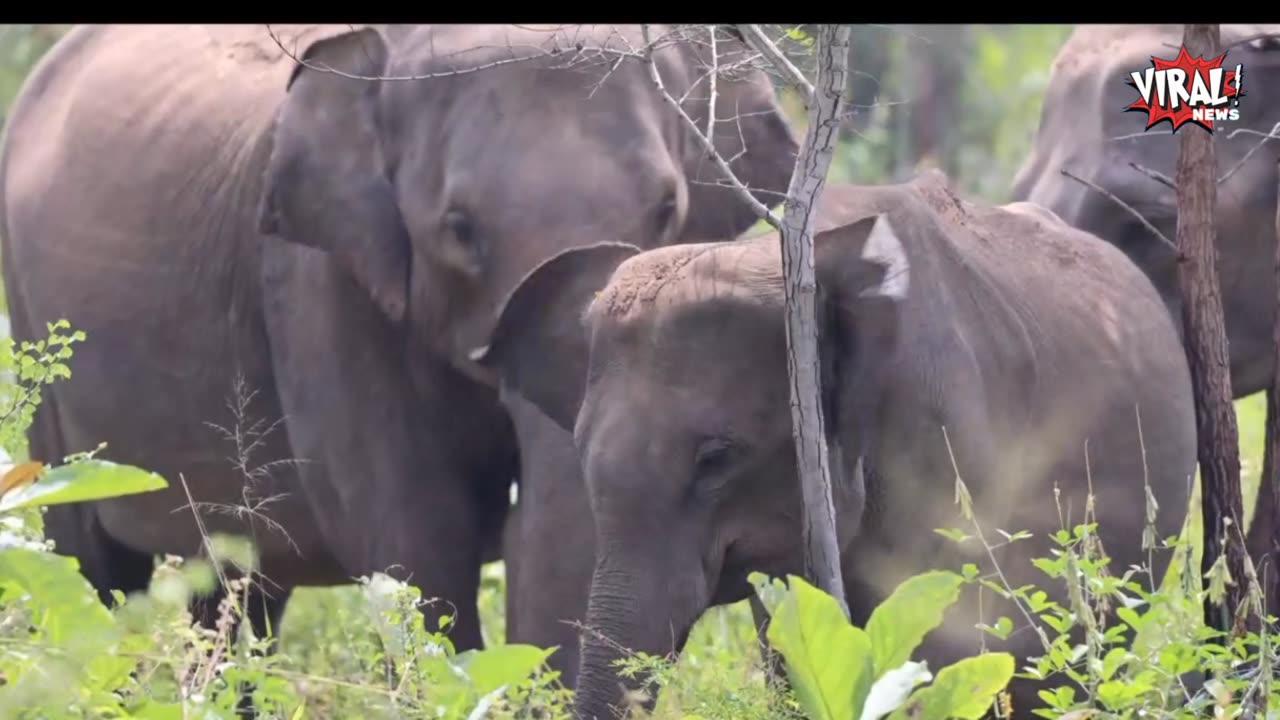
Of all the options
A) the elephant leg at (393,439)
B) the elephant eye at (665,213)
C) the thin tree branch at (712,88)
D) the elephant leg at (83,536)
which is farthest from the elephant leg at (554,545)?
the elephant leg at (83,536)

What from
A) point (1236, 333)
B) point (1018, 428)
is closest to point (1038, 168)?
point (1236, 333)

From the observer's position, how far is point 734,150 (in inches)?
206

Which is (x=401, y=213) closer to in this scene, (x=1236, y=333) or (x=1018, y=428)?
(x=1018, y=428)

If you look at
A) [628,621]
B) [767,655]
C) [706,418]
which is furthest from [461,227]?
[767,655]

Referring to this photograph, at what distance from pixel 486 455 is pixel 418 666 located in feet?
6.63

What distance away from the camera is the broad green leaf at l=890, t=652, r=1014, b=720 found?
3.11 meters

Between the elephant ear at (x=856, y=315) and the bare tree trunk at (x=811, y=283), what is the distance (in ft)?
1.19

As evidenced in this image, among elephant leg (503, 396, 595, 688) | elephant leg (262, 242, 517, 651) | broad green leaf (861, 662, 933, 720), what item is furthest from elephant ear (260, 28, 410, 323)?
broad green leaf (861, 662, 933, 720)

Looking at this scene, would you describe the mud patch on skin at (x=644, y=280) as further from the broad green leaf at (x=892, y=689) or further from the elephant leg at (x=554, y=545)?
the broad green leaf at (x=892, y=689)

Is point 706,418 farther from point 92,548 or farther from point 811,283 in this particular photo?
point 92,548

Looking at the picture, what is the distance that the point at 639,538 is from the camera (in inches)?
149

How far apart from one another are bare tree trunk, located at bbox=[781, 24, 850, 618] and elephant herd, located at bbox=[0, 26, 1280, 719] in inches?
13.7

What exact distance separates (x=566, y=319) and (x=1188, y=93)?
1177mm

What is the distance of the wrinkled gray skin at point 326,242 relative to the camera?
15.5 feet
